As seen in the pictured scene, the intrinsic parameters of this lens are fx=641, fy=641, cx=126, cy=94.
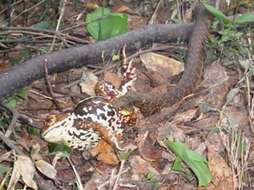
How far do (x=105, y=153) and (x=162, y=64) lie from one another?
27.3 inches

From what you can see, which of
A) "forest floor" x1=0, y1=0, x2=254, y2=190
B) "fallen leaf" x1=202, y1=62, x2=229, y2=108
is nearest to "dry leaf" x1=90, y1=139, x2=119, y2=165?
"forest floor" x1=0, y1=0, x2=254, y2=190

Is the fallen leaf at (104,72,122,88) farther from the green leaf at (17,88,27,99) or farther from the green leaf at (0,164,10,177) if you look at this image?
the green leaf at (0,164,10,177)

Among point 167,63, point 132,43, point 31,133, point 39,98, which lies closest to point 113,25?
point 132,43

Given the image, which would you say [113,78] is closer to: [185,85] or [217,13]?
[185,85]

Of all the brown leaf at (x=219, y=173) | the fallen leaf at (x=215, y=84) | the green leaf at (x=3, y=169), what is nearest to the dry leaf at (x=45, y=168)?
the green leaf at (x=3, y=169)

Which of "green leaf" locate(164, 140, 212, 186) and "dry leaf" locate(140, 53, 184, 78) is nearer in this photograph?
A: "green leaf" locate(164, 140, 212, 186)

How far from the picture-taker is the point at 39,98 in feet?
9.05

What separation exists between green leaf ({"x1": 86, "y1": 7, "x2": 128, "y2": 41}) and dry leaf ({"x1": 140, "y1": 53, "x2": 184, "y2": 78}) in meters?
0.17

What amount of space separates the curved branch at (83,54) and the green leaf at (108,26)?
6 cm

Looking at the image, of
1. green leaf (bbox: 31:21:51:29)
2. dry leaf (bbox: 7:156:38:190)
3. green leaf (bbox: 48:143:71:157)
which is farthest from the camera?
green leaf (bbox: 31:21:51:29)

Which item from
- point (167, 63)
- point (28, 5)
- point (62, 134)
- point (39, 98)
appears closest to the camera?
point (62, 134)

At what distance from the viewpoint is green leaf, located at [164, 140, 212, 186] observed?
2288 mm

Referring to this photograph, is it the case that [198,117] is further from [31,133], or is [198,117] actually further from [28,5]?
[28,5]

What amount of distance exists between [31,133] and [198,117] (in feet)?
2.25
